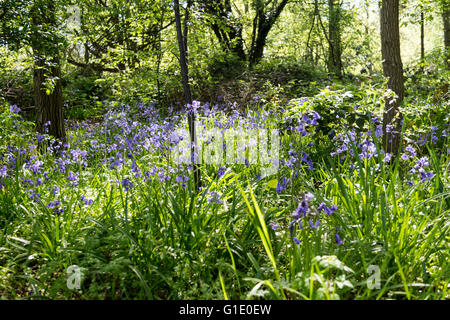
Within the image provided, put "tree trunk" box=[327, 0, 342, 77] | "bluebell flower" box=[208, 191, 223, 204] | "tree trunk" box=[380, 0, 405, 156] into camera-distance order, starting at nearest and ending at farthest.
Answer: "bluebell flower" box=[208, 191, 223, 204] → "tree trunk" box=[380, 0, 405, 156] → "tree trunk" box=[327, 0, 342, 77]

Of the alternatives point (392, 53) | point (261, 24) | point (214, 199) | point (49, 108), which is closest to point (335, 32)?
point (261, 24)

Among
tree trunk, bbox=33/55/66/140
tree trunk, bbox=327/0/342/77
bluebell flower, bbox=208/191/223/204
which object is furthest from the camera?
tree trunk, bbox=327/0/342/77

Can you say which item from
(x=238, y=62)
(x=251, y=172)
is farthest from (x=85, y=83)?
(x=251, y=172)

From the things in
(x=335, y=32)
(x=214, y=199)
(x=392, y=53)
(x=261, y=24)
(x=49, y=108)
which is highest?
(x=335, y=32)

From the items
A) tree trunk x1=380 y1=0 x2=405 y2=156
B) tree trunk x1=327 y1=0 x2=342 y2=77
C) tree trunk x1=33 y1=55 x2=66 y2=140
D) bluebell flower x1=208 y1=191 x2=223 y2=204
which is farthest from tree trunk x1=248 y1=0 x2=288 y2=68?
bluebell flower x1=208 y1=191 x2=223 y2=204

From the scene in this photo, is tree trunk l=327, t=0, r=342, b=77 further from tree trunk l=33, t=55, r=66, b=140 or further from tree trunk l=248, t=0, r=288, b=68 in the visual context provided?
tree trunk l=33, t=55, r=66, b=140

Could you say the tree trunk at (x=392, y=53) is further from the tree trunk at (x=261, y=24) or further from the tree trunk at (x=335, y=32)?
the tree trunk at (x=335, y=32)

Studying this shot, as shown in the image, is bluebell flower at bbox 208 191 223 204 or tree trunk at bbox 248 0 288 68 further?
tree trunk at bbox 248 0 288 68

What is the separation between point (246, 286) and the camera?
2.06 meters

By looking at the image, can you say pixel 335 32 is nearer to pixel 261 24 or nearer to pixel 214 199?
pixel 261 24

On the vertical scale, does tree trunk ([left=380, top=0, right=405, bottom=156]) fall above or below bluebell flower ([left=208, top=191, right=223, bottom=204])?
above

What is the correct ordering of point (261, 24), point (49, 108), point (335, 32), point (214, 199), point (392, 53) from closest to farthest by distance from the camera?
point (214, 199), point (392, 53), point (49, 108), point (261, 24), point (335, 32)

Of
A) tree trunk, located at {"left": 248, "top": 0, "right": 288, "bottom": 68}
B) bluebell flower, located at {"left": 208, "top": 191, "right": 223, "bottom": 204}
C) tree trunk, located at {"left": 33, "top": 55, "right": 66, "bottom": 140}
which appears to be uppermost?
tree trunk, located at {"left": 248, "top": 0, "right": 288, "bottom": 68}
